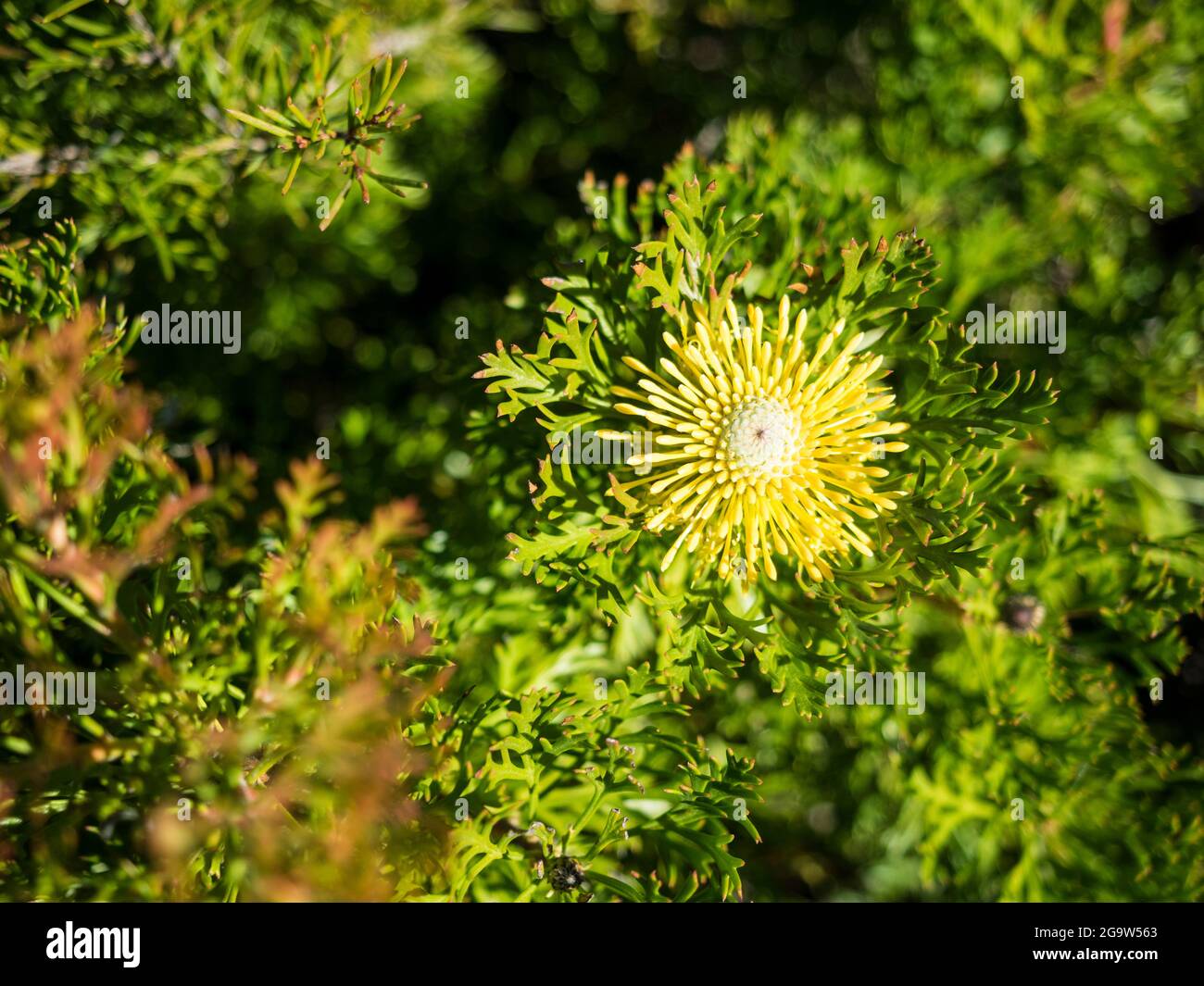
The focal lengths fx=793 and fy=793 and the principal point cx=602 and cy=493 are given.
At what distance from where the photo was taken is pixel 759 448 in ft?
5.79

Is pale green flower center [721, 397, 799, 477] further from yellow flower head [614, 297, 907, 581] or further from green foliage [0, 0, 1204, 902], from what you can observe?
green foliage [0, 0, 1204, 902]

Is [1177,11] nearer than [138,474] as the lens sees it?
No

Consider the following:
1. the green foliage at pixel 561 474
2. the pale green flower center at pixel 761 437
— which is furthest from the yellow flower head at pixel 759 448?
the green foliage at pixel 561 474

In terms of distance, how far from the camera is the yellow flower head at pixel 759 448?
5.92 feet

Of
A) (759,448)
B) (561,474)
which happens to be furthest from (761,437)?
(561,474)

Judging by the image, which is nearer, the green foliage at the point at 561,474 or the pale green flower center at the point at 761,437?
the pale green flower center at the point at 761,437

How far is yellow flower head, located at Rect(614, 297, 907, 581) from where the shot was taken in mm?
1805

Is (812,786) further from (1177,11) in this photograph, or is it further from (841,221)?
(1177,11)

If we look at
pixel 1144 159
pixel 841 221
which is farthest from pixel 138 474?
pixel 1144 159

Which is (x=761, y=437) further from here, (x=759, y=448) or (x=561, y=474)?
(x=561, y=474)

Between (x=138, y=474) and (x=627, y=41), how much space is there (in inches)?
117

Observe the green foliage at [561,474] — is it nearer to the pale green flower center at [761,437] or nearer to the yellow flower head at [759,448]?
the yellow flower head at [759,448]

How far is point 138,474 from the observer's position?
7.22 ft

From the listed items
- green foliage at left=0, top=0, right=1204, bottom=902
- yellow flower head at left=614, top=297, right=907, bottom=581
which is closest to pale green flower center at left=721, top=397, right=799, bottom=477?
yellow flower head at left=614, top=297, right=907, bottom=581
